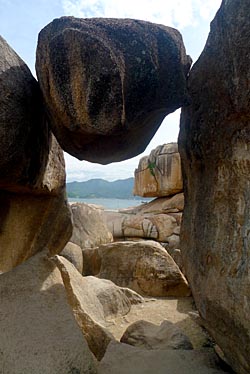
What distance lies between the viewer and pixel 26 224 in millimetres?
2285

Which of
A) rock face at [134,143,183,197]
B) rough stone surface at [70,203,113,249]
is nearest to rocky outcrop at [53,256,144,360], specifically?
rough stone surface at [70,203,113,249]

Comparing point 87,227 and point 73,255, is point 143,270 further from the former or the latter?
point 87,227

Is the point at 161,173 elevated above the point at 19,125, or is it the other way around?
the point at 161,173

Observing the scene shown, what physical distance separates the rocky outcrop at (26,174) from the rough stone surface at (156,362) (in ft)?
2.90

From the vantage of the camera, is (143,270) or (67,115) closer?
(67,115)

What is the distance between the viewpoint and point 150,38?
147cm

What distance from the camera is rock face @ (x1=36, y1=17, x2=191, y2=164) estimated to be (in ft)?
4.53

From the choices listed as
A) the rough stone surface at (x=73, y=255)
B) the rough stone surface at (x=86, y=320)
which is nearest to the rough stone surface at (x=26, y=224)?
the rough stone surface at (x=86, y=320)

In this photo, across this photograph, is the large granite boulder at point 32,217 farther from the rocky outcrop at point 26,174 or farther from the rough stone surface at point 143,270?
the rough stone surface at point 143,270

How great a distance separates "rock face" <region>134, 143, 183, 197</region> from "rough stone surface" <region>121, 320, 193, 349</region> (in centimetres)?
847

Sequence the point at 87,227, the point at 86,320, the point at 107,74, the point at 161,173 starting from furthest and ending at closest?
the point at 161,173
the point at 87,227
the point at 86,320
the point at 107,74

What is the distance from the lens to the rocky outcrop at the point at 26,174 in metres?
1.59

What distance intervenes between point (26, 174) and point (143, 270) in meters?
3.12

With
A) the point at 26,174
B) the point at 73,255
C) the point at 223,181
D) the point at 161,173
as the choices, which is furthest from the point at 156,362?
the point at 161,173
